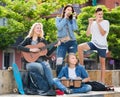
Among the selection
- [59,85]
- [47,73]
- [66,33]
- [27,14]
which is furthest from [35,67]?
[27,14]

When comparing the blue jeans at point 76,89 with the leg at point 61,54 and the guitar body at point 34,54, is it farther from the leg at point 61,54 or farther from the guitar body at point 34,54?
the leg at point 61,54

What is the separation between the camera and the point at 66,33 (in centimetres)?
870

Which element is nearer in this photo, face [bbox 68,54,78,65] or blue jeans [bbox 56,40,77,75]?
face [bbox 68,54,78,65]

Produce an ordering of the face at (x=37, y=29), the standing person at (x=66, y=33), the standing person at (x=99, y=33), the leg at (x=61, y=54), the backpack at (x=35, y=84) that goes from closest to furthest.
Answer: the backpack at (x=35, y=84) < the face at (x=37, y=29) < the standing person at (x=66, y=33) < the leg at (x=61, y=54) < the standing person at (x=99, y=33)

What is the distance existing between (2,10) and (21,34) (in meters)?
1.78

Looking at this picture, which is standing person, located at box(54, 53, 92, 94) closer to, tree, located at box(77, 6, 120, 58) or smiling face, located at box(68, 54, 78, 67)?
smiling face, located at box(68, 54, 78, 67)

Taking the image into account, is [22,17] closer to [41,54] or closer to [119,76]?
[119,76]

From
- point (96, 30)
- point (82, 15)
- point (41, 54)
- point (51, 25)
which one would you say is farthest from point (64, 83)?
point (82, 15)

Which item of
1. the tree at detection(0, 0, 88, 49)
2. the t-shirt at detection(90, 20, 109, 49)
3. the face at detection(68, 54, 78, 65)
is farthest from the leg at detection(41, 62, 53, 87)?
the tree at detection(0, 0, 88, 49)

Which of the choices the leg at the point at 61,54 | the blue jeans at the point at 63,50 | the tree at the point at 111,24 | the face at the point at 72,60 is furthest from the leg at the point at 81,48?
the tree at the point at 111,24

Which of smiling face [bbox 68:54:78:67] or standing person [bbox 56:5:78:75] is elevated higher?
standing person [bbox 56:5:78:75]

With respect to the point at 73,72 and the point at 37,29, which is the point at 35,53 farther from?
the point at 73,72

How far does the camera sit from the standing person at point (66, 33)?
8594 mm

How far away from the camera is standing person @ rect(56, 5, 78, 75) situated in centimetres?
859
